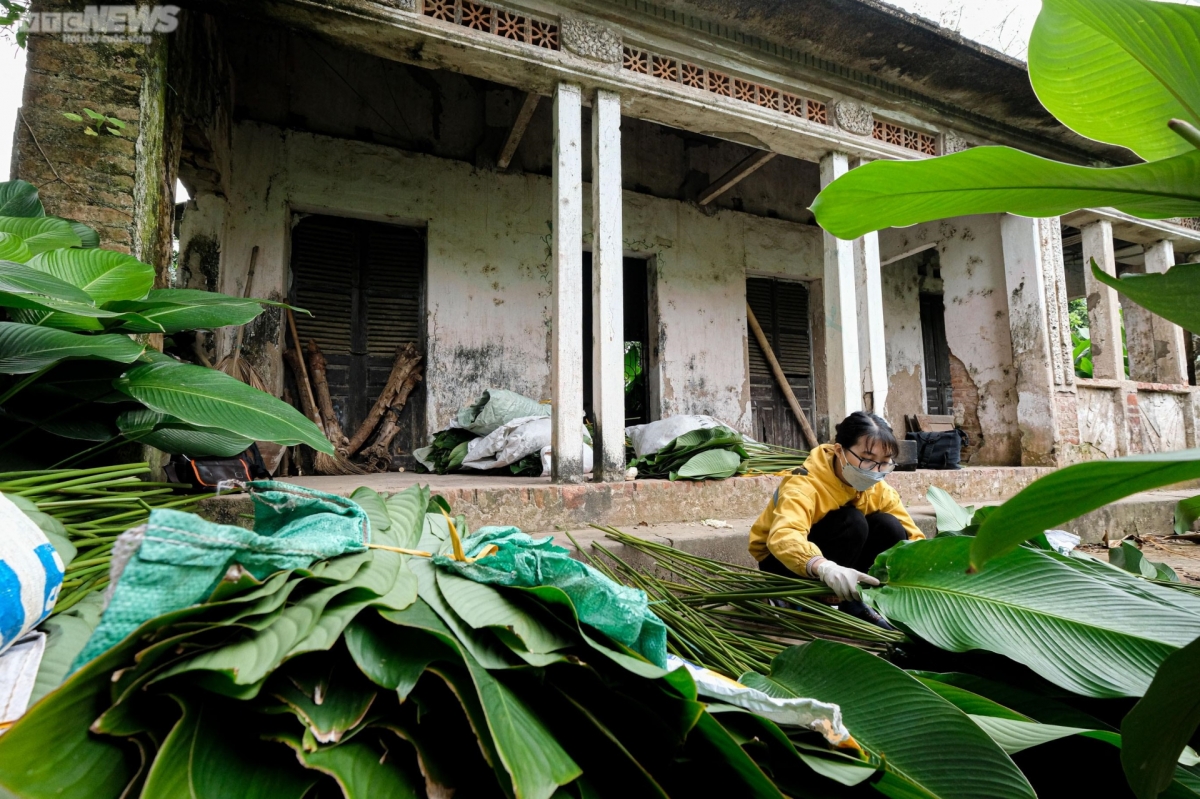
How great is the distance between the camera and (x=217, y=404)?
1.55 metres

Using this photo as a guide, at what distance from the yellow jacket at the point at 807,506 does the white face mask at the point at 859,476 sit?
2.1 inches

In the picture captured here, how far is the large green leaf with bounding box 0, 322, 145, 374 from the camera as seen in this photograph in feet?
4.80

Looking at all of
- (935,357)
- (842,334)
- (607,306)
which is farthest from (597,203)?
(935,357)

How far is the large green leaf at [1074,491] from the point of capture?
0.43m

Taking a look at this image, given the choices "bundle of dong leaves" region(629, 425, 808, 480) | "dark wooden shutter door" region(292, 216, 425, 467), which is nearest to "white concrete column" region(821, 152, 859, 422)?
"bundle of dong leaves" region(629, 425, 808, 480)

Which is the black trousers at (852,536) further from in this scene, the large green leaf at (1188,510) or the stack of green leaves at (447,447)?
the stack of green leaves at (447,447)

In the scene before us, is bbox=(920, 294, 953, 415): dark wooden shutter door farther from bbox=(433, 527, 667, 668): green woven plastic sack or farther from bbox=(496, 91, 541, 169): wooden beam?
bbox=(433, 527, 667, 668): green woven plastic sack

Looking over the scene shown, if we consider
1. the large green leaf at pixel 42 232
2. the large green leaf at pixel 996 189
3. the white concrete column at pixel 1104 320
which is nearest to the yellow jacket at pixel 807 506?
the large green leaf at pixel 996 189

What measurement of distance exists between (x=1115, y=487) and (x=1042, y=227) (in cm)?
580

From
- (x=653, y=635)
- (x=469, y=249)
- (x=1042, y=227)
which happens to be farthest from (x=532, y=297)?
(x=653, y=635)

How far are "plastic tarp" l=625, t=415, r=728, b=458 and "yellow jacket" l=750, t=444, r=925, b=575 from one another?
151cm

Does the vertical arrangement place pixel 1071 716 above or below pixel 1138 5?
below

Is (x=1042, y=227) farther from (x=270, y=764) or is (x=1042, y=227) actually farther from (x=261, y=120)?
(x=261, y=120)

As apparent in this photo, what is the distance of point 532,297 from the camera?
5.58m
